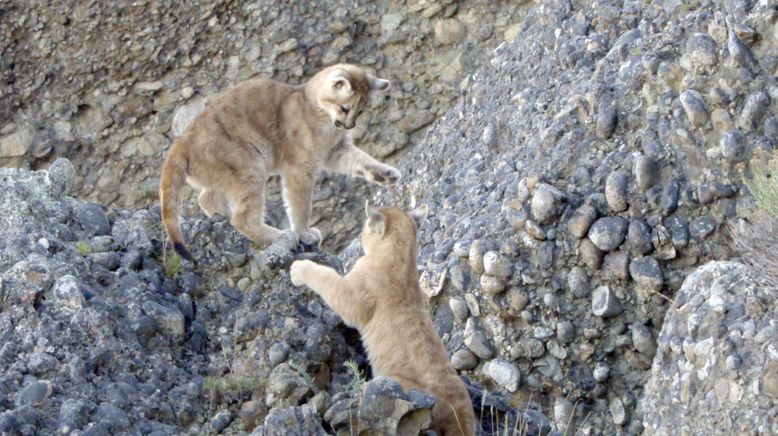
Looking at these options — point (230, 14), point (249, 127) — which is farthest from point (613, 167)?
Answer: point (230, 14)

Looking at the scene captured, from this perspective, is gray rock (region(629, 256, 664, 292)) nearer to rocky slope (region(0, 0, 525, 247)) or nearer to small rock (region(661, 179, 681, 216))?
small rock (region(661, 179, 681, 216))

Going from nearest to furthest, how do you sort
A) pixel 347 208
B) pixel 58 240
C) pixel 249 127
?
pixel 58 240
pixel 249 127
pixel 347 208

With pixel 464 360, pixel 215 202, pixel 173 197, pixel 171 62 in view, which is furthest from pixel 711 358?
pixel 171 62

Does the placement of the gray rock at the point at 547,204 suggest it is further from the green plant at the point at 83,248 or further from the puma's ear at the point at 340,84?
the green plant at the point at 83,248

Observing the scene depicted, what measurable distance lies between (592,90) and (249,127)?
2.80m

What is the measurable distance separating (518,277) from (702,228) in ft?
4.66

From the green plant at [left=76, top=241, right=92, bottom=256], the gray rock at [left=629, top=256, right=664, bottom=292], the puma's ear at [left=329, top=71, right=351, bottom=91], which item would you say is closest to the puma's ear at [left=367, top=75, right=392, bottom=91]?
the puma's ear at [left=329, top=71, right=351, bottom=91]

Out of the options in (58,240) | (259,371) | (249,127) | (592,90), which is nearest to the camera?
(259,371)

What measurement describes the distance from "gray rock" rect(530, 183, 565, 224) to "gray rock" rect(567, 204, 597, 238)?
0.13m

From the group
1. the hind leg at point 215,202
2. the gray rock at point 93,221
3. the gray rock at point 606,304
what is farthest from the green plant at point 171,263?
the gray rock at point 606,304

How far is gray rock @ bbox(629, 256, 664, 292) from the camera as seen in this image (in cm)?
1009

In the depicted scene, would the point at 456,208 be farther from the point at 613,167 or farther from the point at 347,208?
the point at 347,208

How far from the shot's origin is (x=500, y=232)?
1077cm

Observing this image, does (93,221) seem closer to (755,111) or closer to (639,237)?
(639,237)
